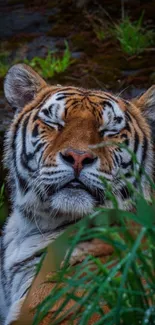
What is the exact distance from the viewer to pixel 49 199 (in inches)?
183

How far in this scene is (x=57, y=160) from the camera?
4.50 m

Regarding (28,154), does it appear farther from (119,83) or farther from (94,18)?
(94,18)

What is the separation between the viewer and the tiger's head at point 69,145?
14.7ft

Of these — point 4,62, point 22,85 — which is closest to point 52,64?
point 4,62

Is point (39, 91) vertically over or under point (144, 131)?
over

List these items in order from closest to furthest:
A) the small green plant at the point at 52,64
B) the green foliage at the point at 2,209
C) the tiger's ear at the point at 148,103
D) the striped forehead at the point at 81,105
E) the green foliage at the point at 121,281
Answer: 1. the green foliage at the point at 121,281
2. the striped forehead at the point at 81,105
3. the tiger's ear at the point at 148,103
4. the green foliage at the point at 2,209
5. the small green plant at the point at 52,64

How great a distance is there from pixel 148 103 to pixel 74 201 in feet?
3.02

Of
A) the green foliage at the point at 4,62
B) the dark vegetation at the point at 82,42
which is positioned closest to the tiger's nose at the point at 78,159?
the dark vegetation at the point at 82,42

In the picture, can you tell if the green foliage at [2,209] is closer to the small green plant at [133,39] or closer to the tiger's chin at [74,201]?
the tiger's chin at [74,201]

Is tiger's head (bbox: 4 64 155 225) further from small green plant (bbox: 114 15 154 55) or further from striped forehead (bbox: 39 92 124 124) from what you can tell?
small green plant (bbox: 114 15 154 55)

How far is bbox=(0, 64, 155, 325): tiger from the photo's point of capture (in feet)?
14.8

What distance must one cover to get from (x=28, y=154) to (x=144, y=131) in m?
0.67

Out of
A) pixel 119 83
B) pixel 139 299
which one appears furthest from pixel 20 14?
pixel 139 299

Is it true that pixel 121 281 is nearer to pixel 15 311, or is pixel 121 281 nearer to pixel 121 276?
pixel 121 276
